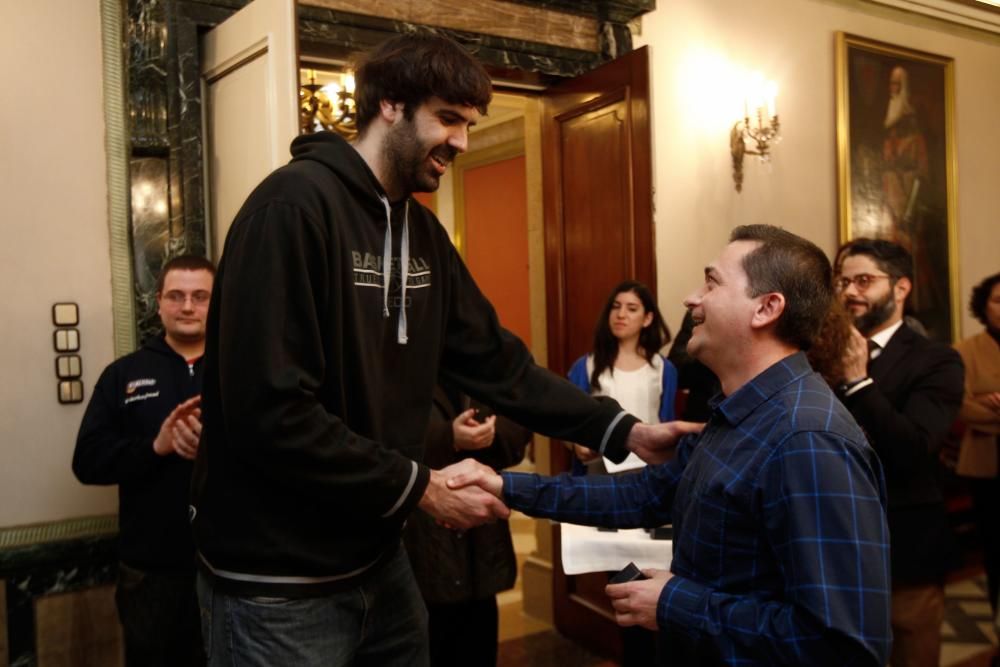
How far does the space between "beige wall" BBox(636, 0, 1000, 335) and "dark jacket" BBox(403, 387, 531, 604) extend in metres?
1.76

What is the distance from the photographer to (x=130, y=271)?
3111 mm

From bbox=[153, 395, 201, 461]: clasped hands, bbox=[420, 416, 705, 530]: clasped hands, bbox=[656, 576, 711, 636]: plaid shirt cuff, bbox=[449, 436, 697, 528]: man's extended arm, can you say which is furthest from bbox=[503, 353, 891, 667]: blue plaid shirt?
bbox=[153, 395, 201, 461]: clasped hands

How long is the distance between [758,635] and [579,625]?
3070 mm

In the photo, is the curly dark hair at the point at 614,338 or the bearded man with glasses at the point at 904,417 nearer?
the bearded man with glasses at the point at 904,417

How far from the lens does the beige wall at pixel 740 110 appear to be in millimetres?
4383

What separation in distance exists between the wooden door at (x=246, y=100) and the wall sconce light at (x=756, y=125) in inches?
104

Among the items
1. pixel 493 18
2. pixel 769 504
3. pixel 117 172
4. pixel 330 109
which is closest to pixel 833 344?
pixel 769 504

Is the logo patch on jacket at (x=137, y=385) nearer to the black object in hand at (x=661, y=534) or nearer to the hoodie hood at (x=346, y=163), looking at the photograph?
the hoodie hood at (x=346, y=163)

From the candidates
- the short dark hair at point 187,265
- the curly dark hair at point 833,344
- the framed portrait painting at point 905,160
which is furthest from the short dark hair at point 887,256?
the framed portrait painting at point 905,160

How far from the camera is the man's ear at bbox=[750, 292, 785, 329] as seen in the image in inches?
63.1

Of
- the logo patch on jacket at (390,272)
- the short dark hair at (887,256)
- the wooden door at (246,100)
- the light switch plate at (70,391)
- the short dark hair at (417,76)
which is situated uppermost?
the wooden door at (246,100)

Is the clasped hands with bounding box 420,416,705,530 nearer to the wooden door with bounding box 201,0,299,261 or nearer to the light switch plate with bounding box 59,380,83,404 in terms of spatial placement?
the wooden door with bounding box 201,0,299,261

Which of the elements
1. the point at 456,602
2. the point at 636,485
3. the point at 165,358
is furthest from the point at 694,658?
→ the point at 165,358

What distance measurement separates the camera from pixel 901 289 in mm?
2980
